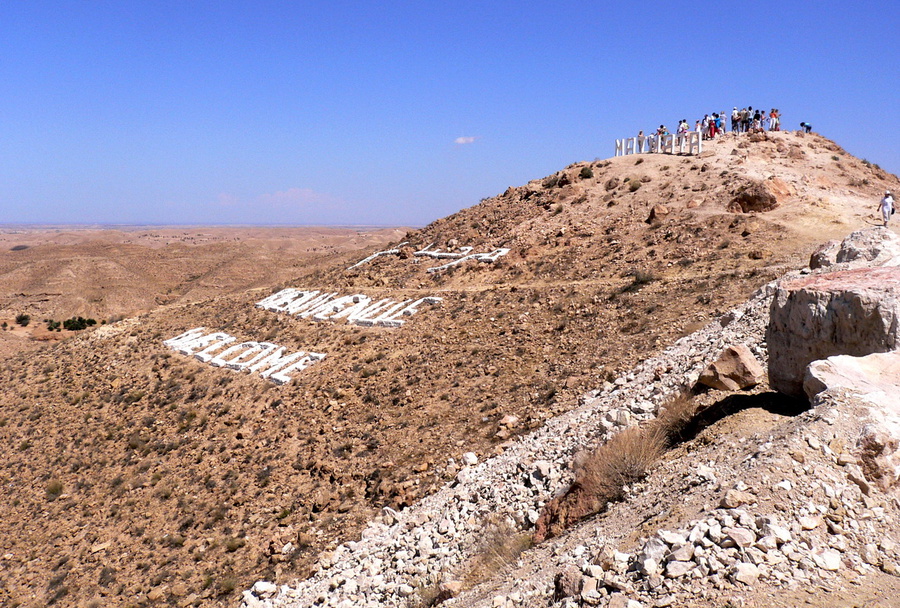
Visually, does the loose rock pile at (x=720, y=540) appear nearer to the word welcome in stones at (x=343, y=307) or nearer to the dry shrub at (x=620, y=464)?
the dry shrub at (x=620, y=464)

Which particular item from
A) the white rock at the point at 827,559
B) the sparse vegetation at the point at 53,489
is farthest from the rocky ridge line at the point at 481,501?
the sparse vegetation at the point at 53,489

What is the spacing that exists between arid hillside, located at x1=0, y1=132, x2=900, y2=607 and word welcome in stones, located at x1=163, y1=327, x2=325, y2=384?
1.31 feet

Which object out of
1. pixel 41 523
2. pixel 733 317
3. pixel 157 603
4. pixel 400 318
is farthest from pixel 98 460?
pixel 733 317

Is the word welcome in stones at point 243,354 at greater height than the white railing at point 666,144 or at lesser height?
lesser

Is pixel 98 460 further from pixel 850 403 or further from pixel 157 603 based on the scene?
pixel 850 403

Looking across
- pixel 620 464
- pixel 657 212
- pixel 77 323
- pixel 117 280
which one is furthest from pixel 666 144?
pixel 117 280

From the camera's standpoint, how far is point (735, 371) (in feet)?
26.9

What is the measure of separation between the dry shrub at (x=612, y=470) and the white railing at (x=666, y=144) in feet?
71.4

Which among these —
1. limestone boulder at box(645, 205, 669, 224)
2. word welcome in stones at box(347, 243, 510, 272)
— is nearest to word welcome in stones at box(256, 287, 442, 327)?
word welcome in stones at box(347, 243, 510, 272)

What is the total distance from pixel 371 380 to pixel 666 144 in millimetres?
19835

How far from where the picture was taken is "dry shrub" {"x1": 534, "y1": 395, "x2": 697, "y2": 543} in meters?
7.03

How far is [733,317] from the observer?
11.5 m

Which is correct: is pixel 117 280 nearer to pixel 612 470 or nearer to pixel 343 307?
pixel 343 307

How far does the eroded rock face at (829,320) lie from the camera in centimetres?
611
